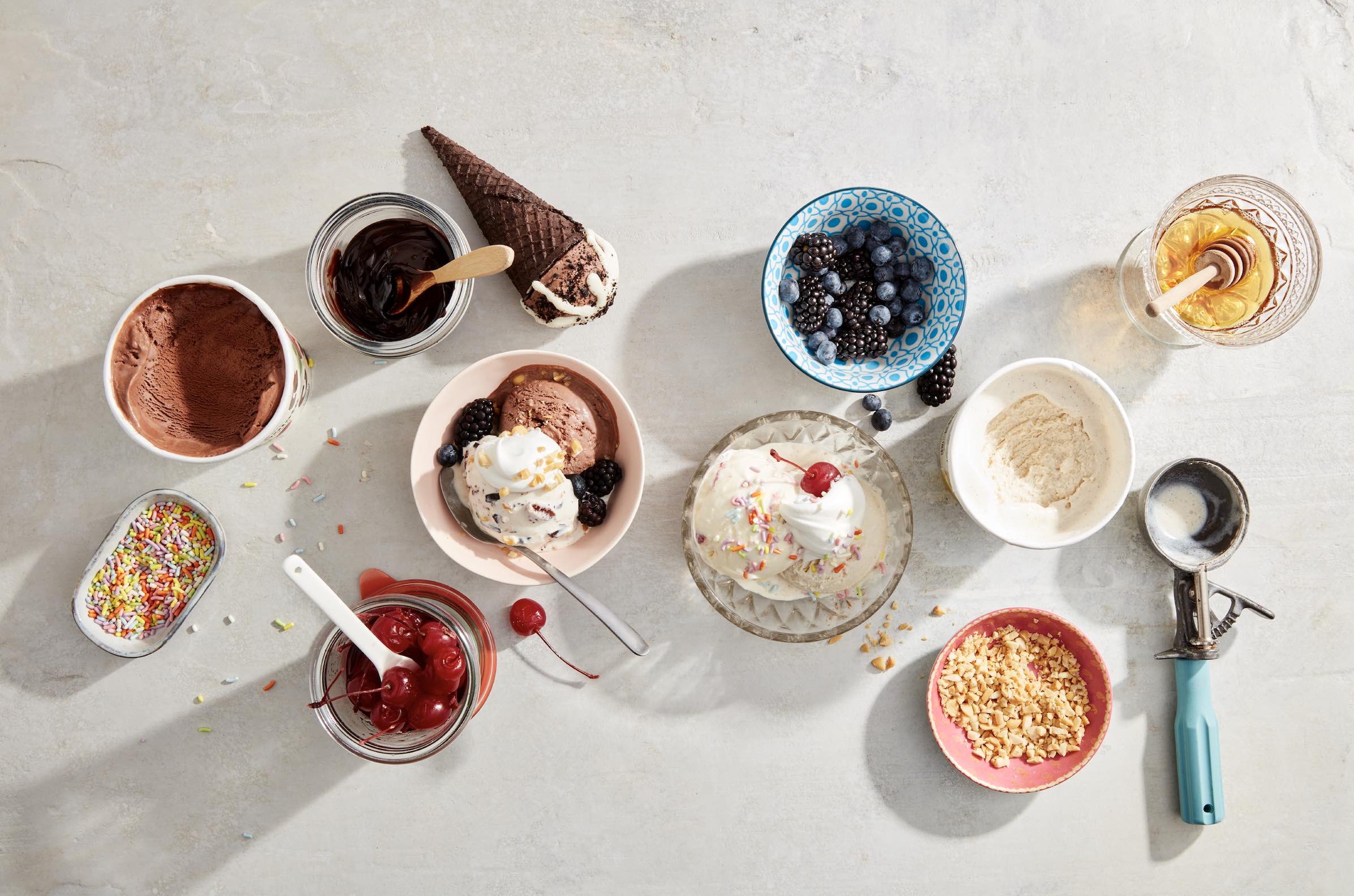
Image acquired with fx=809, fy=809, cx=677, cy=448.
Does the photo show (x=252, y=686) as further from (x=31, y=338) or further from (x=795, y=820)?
(x=795, y=820)

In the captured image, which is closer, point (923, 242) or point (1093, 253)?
point (923, 242)

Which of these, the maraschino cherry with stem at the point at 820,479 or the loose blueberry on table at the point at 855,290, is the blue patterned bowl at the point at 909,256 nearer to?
the loose blueberry on table at the point at 855,290

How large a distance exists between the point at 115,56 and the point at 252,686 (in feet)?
5.74

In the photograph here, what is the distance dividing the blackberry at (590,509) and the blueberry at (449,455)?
12.7 inches

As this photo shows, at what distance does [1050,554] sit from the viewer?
228cm

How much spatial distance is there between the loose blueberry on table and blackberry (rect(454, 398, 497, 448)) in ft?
2.65

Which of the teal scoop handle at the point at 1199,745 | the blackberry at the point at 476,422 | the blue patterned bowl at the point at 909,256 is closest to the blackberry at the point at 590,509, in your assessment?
the blackberry at the point at 476,422

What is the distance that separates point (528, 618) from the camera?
2.12 meters

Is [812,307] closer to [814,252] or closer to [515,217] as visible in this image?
[814,252]

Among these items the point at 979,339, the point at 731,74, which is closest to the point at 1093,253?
the point at 979,339

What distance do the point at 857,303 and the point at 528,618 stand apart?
3.92ft

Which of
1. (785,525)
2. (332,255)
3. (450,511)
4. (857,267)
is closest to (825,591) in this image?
(785,525)

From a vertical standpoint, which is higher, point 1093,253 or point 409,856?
point 1093,253

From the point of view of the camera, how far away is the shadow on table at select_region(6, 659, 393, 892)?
217cm
